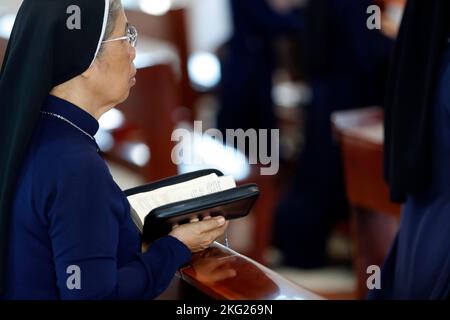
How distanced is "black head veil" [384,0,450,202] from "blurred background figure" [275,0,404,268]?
1786 millimetres

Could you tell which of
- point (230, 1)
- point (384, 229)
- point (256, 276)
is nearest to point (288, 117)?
point (230, 1)

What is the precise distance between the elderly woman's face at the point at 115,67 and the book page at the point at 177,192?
0.33m

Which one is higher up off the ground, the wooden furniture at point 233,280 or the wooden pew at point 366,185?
the wooden furniture at point 233,280

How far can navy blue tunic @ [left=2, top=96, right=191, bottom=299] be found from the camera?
5.49 feet

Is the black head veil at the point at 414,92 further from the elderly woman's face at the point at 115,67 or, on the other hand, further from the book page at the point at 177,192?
the elderly woman's face at the point at 115,67

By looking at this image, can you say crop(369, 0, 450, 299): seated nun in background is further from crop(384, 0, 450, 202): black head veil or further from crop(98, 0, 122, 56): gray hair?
crop(98, 0, 122, 56): gray hair

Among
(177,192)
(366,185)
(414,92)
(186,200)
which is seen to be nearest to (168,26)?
(366,185)

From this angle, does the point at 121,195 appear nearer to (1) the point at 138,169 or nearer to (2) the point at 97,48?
(2) the point at 97,48

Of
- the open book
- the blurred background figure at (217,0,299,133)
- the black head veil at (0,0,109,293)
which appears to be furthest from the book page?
the blurred background figure at (217,0,299,133)

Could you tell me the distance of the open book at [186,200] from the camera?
1925mm

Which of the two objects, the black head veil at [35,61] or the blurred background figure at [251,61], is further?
the blurred background figure at [251,61]

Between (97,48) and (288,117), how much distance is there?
3698 millimetres

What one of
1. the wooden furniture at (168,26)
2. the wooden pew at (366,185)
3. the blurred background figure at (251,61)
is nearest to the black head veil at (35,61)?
the wooden pew at (366,185)

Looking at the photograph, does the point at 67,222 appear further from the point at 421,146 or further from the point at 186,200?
the point at 421,146
